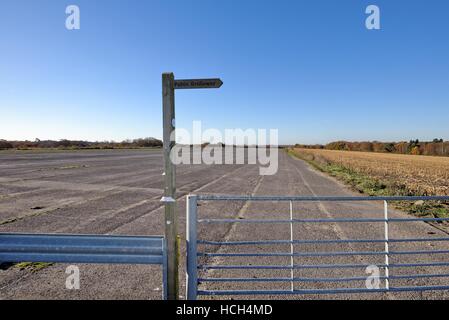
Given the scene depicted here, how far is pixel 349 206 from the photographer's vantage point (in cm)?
1084

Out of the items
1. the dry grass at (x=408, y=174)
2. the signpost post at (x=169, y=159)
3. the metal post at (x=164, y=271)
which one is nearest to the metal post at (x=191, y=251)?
the signpost post at (x=169, y=159)

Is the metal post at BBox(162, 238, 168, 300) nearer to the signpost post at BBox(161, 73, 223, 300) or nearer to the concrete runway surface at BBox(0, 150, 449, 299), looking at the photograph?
the signpost post at BBox(161, 73, 223, 300)

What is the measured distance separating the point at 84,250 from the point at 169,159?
1.62 metres

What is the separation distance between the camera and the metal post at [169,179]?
11.0 ft

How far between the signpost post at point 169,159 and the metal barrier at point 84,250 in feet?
0.32

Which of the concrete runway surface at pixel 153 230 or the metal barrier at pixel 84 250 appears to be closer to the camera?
the metal barrier at pixel 84 250

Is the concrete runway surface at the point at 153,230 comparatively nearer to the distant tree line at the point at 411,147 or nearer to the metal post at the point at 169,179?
the metal post at the point at 169,179

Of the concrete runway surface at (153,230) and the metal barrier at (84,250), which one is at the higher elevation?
the metal barrier at (84,250)

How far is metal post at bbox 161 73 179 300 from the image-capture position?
11.0 feet

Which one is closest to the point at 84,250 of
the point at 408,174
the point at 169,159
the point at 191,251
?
the point at 191,251

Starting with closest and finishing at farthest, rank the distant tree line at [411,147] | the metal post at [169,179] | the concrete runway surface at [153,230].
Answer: the metal post at [169,179] → the concrete runway surface at [153,230] → the distant tree line at [411,147]

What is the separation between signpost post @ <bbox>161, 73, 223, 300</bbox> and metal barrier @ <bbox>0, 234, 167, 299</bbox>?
10 cm

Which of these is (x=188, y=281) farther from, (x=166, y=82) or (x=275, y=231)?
(x=275, y=231)
